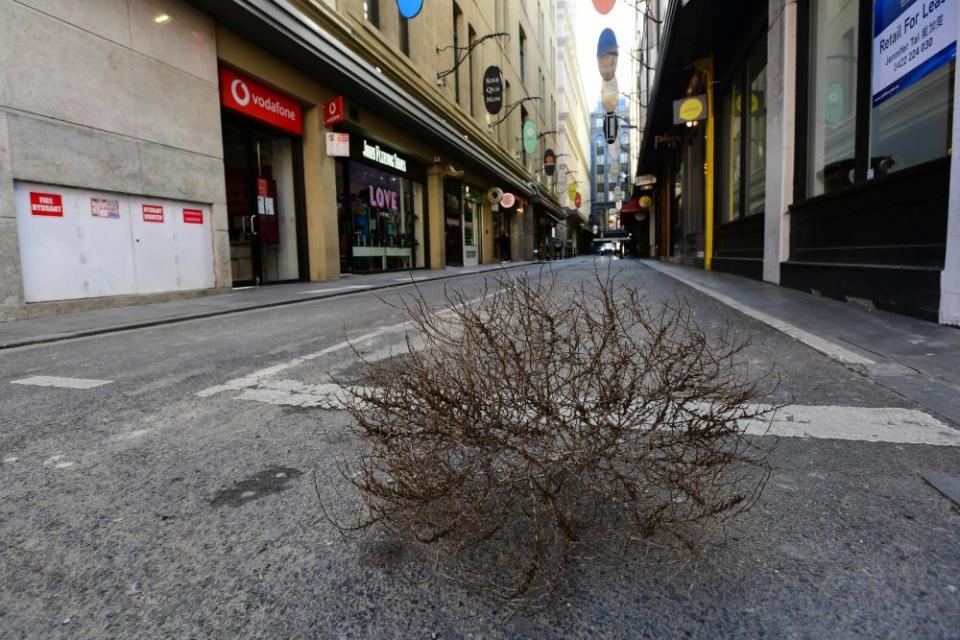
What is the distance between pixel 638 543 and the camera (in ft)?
4.36

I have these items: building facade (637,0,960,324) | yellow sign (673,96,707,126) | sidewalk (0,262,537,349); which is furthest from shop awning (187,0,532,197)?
yellow sign (673,96,707,126)

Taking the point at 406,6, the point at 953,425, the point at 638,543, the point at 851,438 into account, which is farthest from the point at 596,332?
the point at 406,6

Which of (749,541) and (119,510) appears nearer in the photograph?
(749,541)

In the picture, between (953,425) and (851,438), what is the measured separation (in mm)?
538

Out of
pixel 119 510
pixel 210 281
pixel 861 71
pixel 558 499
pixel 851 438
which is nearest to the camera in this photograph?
pixel 558 499

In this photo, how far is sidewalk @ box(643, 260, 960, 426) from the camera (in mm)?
2748

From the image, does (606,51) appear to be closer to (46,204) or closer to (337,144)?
(337,144)

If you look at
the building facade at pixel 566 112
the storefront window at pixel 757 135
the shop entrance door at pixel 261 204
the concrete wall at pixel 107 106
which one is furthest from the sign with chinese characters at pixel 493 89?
the building facade at pixel 566 112

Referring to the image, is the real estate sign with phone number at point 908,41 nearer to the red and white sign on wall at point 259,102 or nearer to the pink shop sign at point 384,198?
the red and white sign on wall at point 259,102

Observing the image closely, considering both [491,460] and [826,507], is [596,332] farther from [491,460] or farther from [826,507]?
[826,507]

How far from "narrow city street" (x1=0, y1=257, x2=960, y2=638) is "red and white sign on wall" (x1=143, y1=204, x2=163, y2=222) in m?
7.10

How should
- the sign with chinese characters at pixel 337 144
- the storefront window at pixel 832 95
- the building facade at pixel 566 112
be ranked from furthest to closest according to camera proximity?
the building facade at pixel 566 112 → the sign with chinese characters at pixel 337 144 → the storefront window at pixel 832 95

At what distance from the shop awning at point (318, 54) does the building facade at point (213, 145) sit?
0.17 ft

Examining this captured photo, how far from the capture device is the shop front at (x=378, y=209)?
51.9 feet
